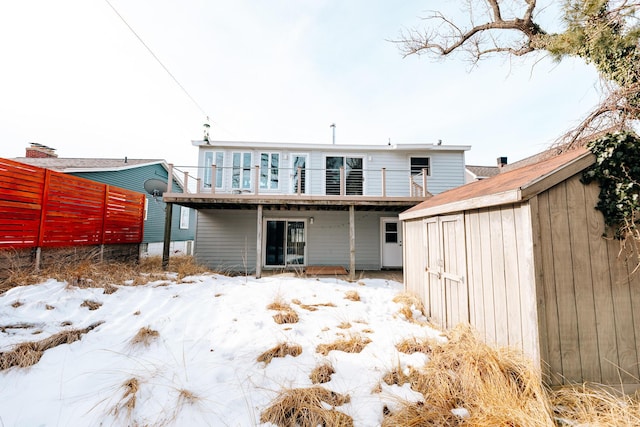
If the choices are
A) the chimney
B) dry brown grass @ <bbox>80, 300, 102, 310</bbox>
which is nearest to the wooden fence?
dry brown grass @ <bbox>80, 300, 102, 310</bbox>

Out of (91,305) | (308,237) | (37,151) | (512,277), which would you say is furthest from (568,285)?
(37,151)

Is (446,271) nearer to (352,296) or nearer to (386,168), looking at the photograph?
(352,296)

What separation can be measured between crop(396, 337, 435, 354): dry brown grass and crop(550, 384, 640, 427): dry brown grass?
3.83 feet

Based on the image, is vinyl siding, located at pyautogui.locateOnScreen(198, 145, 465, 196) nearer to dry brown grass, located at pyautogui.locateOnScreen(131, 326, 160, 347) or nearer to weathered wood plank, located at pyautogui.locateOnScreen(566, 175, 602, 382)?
dry brown grass, located at pyautogui.locateOnScreen(131, 326, 160, 347)

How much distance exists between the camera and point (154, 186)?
13984mm

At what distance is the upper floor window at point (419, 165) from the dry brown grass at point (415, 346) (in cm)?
860

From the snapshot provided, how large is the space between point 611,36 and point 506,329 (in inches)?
218

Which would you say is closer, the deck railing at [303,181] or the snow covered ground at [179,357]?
the snow covered ground at [179,357]

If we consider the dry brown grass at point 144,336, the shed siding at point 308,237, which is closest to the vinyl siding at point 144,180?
the shed siding at point 308,237

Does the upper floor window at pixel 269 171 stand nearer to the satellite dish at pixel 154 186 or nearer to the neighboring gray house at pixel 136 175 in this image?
the neighboring gray house at pixel 136 175

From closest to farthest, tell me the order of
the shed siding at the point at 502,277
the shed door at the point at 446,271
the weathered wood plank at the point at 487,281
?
the shed siding at the point at 502,277
the weathered wood plank at the point at 487,281
the shed door at the point at 446,271

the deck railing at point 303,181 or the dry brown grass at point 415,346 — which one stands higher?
the deck railing at point 303,181

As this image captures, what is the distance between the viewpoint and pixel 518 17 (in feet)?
19.5

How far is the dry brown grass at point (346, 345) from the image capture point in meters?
3.15
